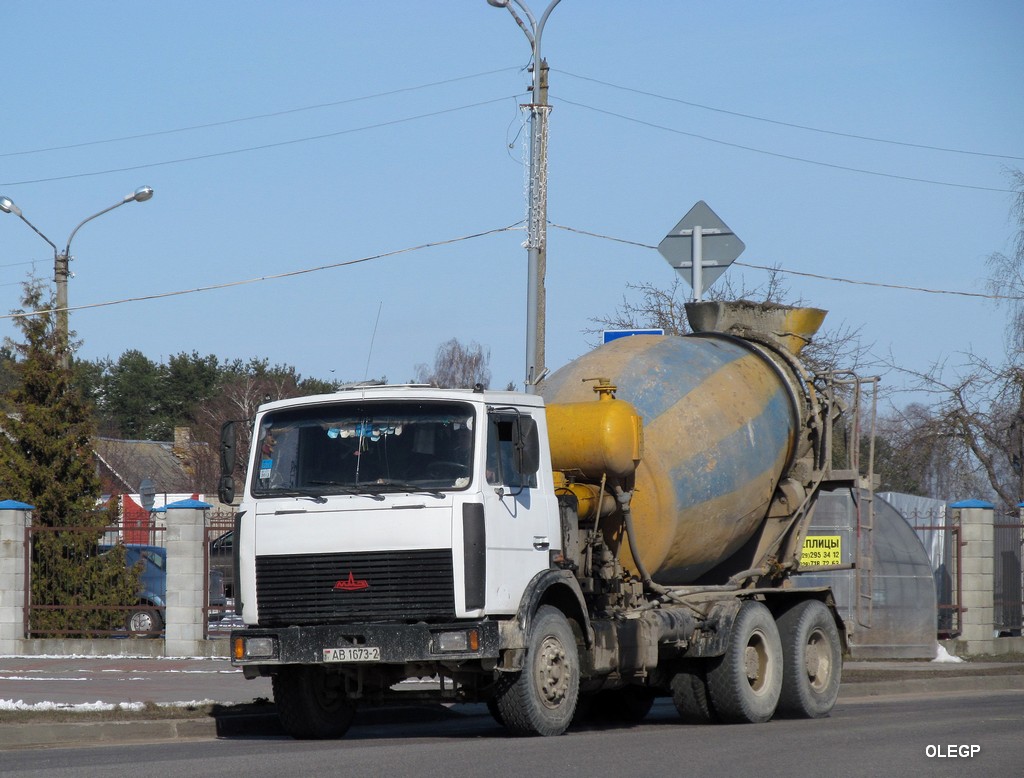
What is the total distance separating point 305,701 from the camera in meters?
11.9

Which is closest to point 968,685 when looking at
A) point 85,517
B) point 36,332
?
point 85,517

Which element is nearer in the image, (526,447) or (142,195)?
(526,447)

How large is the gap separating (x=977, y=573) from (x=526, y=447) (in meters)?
14.5

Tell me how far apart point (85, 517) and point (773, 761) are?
17185 mm

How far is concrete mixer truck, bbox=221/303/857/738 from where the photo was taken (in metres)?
10.9

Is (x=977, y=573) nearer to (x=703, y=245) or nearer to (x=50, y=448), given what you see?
(x=703, y=245)

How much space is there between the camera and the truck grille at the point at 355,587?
1080 cm

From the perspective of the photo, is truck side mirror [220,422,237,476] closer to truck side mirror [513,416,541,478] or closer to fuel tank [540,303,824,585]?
truck side mirror [513,416,541,478]

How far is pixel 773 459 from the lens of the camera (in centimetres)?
1426

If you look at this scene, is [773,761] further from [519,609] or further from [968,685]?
[968,685]

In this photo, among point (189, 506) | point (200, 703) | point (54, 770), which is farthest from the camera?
point (189, 506)

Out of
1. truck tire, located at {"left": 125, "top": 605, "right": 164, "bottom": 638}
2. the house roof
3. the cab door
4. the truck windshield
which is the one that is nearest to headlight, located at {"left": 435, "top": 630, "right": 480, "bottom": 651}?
the cab door

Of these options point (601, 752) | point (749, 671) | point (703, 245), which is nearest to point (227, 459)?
point (601, 752)

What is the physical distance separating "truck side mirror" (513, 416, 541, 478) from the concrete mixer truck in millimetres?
19
